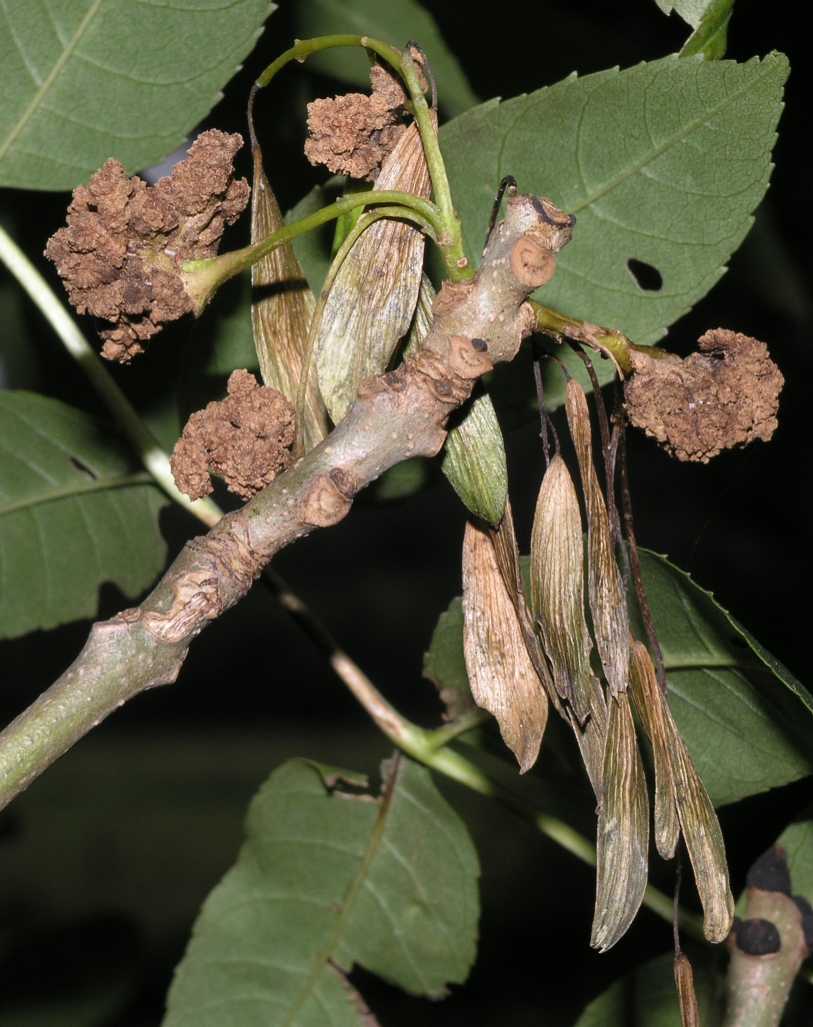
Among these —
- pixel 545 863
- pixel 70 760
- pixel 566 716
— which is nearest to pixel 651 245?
pixel 566 716

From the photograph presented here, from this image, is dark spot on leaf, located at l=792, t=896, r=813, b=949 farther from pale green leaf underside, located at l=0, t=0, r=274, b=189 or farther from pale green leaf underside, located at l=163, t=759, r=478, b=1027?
pale green leaf underside, located at l=0, t=0, r=274, b=189

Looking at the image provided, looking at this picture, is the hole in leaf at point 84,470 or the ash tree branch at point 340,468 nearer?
the ash tree branch at point 340,468

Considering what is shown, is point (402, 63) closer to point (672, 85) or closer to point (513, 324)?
point (513, 324)

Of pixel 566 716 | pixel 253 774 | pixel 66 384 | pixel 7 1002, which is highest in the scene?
pixel 66 384

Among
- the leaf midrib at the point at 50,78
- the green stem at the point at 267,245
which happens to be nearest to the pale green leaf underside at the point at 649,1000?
the green stem at the point at 267,245

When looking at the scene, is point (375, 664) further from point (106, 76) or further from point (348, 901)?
point (106, 76)

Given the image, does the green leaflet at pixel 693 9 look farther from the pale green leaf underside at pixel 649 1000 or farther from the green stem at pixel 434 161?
the pale green leaf underside at pixel 649 1000
